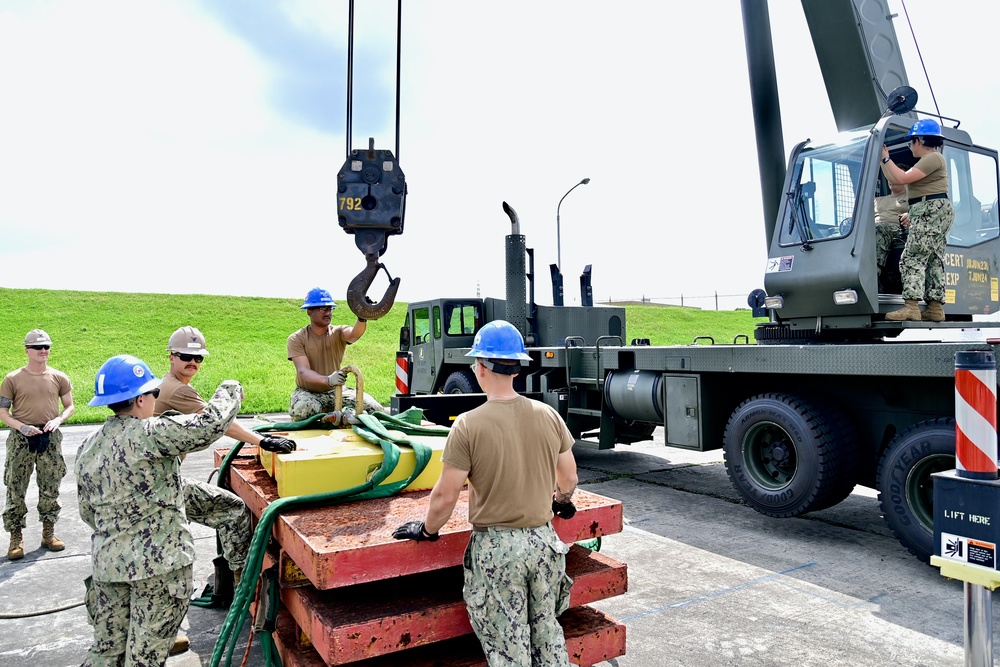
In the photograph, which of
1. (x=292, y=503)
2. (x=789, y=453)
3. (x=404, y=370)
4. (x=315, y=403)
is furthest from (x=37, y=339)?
(x=404, y=370)

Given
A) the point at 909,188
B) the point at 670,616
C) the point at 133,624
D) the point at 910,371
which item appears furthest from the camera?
the point at 909,188

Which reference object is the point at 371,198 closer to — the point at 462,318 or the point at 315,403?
the point at 315,403

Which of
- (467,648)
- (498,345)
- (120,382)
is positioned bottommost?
(467,648)

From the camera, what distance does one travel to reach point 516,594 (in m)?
2.69

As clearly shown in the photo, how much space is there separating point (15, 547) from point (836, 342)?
697 centimetres

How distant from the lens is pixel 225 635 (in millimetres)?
3150

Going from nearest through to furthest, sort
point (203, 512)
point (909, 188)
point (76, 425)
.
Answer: point (203, 512)
point (909, 188)
point (76, 425)

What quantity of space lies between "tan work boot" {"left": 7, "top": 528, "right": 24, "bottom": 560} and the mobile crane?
4375mm

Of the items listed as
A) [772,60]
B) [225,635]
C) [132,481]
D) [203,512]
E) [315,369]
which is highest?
[772,60]

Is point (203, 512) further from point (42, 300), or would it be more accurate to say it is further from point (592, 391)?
point (42, 300)

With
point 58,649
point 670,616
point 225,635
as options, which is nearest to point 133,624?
point 225,635

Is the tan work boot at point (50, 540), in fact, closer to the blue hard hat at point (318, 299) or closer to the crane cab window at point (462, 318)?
the blue hard hat at point (318, 299)

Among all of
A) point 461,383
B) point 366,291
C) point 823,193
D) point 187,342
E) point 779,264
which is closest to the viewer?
point 187,342

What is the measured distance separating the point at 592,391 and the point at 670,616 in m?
4.83
